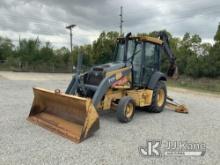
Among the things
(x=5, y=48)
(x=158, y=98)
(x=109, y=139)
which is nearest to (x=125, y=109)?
(x=109, y=139)

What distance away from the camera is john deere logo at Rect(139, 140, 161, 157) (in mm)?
4637

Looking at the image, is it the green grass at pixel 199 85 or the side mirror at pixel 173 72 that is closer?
the side mirror at pixel 173 72

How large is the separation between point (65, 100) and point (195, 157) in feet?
9.95

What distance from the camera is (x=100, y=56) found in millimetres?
31531

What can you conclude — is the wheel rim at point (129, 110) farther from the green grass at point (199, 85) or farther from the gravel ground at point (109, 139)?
the green grass at point (199, 85)

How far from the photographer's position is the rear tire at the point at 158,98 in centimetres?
791

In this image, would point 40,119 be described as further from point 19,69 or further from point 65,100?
point 19,69

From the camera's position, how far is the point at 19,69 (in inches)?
1283

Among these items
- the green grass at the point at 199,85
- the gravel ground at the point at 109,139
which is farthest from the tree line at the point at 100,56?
the gravel ground at the point at 109,139

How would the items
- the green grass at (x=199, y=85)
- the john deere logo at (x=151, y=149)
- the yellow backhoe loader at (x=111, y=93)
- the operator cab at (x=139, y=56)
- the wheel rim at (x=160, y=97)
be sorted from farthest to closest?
the green grass at (x=199, y=85)
the wheel rim at (x=160, y=97)
the operator cab at (x=139, y=56)
the yellow backhoe loader at (x=111, y=93)
the john deere logo at (x=151, y=149)

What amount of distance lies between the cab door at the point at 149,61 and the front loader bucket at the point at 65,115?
272cm

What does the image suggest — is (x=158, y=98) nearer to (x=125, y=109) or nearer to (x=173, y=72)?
(x=173, y=72)

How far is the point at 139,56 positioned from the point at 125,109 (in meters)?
1.83

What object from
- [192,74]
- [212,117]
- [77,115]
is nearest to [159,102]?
[212,117]
